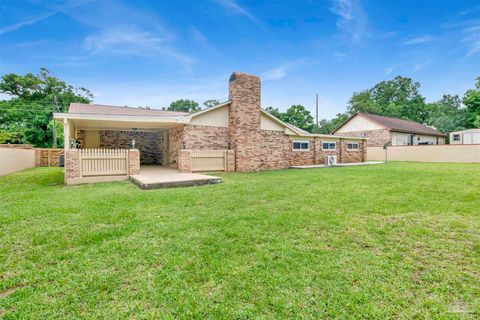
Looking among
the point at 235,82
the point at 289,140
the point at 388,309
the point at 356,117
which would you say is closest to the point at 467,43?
the point at 356,117

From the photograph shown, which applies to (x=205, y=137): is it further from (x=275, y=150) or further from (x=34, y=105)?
(x=34, y=105)

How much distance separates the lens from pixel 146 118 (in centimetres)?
1078

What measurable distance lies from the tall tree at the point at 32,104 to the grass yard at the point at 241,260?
2468 cm

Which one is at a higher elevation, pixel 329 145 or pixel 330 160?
pixel 329 145

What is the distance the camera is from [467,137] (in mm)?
27016

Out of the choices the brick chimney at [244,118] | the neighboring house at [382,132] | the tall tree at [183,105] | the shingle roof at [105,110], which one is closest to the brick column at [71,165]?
the shingle roof at [105,110]

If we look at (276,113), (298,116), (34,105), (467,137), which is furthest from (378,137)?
(34,105)

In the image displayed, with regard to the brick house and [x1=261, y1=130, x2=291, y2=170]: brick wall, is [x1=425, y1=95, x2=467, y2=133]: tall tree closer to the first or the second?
the brick house

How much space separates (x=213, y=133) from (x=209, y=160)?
181 cm

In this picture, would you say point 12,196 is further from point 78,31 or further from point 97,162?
point 78,31

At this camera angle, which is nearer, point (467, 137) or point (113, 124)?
point (113, 124)

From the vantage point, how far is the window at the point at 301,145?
1640 cm

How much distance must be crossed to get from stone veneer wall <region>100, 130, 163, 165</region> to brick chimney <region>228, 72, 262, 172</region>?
6.59m

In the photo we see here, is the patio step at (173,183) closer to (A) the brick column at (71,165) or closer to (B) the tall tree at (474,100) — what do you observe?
(A) the brick column at (71,165)
